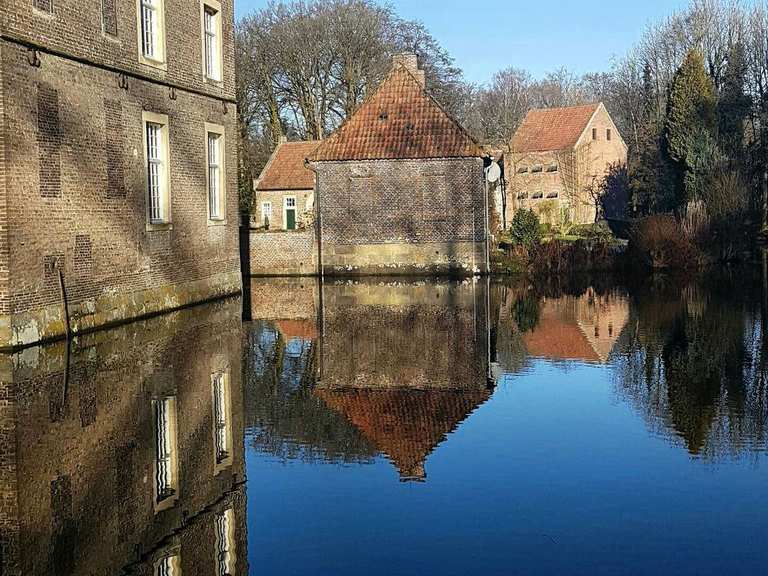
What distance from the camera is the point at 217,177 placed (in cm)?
2314

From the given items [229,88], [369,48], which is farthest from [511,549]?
[369,48]

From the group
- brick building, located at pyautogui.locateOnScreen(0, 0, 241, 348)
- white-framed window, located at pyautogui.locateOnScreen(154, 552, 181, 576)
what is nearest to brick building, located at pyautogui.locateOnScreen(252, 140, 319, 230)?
brick building, located at pyautogui.locateOnScreen(0, 0, 241, 348)

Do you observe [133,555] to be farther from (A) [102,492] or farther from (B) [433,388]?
(B) [433,388]

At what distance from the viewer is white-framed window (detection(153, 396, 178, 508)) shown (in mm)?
6715

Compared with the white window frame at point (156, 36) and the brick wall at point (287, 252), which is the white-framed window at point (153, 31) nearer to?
the white window frame at point (156, 36)

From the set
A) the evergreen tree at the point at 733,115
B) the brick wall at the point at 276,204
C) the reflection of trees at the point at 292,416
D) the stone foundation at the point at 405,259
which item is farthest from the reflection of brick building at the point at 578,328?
the evergreen tree at the point at 733,115

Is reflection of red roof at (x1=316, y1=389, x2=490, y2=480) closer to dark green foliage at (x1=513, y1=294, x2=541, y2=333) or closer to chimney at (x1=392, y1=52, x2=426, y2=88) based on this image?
dark green foliage at (x1=513, y1=294, x2=541, y2=333)

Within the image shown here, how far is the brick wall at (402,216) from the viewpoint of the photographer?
30.4 meters

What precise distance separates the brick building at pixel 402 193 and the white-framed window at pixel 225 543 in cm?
2458

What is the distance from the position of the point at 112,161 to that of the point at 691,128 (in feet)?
103

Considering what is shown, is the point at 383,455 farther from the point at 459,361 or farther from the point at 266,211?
the point at 266,211

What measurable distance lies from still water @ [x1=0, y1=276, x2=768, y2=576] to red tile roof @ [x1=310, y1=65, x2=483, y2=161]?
1517 centimetres

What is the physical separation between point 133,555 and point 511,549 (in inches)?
87.2

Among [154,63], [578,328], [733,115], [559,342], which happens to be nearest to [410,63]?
[154,63]
